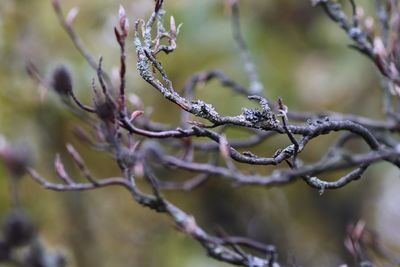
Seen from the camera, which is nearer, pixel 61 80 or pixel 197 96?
pixel 61 80

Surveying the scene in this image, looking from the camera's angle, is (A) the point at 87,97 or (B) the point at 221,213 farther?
(B) the point at 221,213

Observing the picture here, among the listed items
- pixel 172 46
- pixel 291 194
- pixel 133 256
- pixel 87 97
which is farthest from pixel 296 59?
pixel 172 46

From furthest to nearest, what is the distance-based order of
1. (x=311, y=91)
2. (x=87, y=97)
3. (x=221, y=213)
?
1. (x=221, y=213)
2. (x=311, y=91)
3. (x=87, y=97)

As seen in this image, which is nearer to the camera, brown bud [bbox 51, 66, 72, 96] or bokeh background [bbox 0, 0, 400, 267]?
brown bud [bbox 51, 66, 72, 96]

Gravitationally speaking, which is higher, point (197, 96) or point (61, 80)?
point (61, 80)

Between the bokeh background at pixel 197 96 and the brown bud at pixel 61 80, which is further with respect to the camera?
the bokeh background at pixel 197 96

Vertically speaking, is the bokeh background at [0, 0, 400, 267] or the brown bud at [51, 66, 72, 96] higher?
the brown bud at [51, 66, 72, 96]

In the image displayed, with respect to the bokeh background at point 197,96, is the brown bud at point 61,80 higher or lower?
higher

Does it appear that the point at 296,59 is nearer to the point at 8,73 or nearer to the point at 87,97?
the point at 87,97
